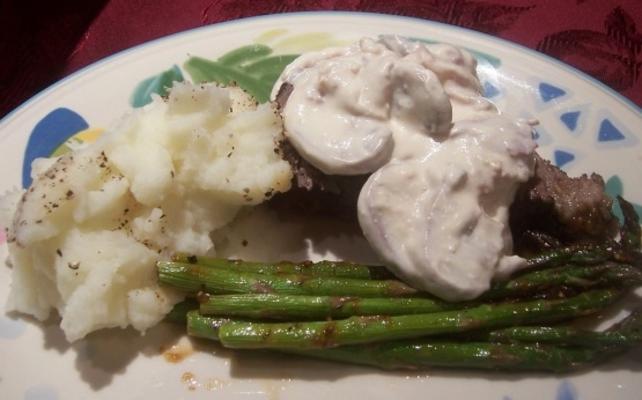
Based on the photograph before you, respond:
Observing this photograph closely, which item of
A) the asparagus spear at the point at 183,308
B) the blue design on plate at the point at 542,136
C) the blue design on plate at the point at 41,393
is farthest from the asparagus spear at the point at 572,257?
the blue design on plate at the point at 41,393

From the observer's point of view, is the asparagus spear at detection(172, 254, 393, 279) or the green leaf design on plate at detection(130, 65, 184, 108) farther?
the green leaf design on plate at detection(130, 65, 184, 108)

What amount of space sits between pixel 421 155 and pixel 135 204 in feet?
5.53

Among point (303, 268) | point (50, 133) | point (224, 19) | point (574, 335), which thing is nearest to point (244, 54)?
point (224, 19)

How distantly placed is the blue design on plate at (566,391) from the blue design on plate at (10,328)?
3.04m

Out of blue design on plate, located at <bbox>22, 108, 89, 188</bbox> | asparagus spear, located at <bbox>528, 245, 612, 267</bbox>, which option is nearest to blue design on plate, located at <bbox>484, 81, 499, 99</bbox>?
asparagus spear, located at <bbox>528, 245, 612, 267</bbox>

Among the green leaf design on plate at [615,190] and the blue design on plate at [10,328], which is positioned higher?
the green leaf design on plate at [615,190]

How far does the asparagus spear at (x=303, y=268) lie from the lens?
3656 millimetres

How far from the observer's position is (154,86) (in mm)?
4992

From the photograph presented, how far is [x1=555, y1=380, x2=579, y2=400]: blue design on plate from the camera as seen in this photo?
3.37m

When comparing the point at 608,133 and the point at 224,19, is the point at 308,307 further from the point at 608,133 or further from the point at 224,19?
the point at 224,19

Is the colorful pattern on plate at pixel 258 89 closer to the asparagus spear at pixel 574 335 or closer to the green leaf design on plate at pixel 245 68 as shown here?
the green leaf design on plate at pixel 245 68

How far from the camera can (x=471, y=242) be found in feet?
11.5

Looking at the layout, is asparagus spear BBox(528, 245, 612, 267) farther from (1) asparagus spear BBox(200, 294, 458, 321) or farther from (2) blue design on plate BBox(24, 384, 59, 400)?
(2) blue design on plate BBox(24, 384, 59, 400)

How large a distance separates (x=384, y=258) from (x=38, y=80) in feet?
12.5
